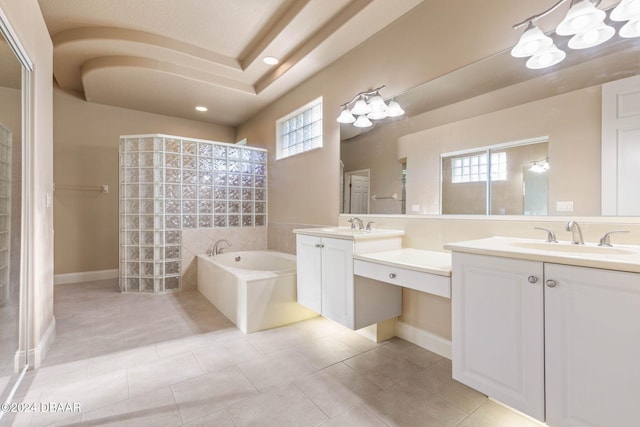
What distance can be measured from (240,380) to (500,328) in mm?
1387

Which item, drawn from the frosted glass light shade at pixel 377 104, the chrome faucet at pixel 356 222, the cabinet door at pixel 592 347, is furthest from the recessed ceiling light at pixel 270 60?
the cabinet door at pixel 592 347

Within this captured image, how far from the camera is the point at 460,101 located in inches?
73.5

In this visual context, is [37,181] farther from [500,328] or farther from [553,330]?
[553,330]

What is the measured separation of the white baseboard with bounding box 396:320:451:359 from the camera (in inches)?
75.2

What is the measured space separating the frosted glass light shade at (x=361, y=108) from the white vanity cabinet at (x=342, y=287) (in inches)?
42.7

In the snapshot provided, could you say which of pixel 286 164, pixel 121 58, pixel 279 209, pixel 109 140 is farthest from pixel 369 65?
pixel 109 140

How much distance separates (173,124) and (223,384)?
4.04 metres

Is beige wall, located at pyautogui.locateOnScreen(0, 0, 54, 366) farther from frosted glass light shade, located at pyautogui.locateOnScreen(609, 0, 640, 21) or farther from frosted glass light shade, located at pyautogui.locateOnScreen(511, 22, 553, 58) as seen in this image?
frosted glass light shade, located at pyautogui.locateOnScreen(609, 0, 640, 21)

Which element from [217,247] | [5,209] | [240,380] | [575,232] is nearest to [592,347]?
[575,232]

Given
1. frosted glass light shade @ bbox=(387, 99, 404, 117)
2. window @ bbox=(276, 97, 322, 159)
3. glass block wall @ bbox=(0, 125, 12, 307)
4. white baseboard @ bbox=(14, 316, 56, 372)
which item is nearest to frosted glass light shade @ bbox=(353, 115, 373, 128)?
frosted glass light shade @ bbox=(387, 99, 404, 117)

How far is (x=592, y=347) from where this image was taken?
0.95 metres

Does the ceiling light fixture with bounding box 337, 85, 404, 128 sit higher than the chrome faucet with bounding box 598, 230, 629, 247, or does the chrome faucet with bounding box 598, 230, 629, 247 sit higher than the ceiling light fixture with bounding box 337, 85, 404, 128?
the ceiling light fixture with bounding box 337, 85, 404, 128

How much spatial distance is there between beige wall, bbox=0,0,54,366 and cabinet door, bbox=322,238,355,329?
1829 millimetres

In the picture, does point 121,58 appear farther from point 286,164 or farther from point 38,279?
point 38,279
